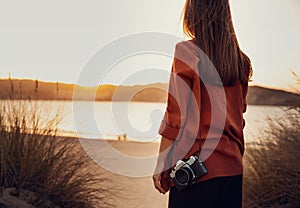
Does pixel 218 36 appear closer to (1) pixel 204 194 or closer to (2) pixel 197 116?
(2) pixel 197 116

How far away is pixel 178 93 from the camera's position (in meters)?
2.15

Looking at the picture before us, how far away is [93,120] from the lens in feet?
16.0

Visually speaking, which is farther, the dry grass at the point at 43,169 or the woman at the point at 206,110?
the dry grass at the point at 43,169

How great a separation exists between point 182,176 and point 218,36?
1.89ft

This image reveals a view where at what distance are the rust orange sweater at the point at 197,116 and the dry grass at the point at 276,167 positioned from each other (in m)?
2.58

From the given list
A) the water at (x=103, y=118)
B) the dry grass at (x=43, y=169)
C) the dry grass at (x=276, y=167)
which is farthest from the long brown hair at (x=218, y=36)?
the dry grass at (x=276, y=167)

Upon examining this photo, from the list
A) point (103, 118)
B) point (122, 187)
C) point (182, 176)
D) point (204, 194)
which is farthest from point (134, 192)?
point (182, 176)

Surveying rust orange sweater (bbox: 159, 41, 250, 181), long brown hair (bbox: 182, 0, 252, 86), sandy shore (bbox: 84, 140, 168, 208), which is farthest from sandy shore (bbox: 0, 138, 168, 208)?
long brown hair (bbox: 182, 0, 252, 86)

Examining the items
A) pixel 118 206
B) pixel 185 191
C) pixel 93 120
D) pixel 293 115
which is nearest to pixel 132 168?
pixel 93 120

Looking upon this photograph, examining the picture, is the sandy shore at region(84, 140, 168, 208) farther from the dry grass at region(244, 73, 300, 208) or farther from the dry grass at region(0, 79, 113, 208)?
the dry grass at region(244, 73, 300, 208)

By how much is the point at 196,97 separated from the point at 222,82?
134 mm

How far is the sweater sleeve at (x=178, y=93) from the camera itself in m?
2.15

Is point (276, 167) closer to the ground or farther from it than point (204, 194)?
closer to the ground

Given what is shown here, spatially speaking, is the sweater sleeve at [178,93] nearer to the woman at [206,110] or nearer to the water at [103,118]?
the woman at [206,110]
